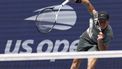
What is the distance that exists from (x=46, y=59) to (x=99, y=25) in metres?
0.83

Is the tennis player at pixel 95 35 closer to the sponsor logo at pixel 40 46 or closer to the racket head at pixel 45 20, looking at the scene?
the racket head at pixel 45 20

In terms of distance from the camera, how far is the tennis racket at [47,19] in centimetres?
1053

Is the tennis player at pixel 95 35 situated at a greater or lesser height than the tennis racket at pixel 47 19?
greater

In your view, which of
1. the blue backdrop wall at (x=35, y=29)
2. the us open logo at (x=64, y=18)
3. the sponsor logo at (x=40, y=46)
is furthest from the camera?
the us open logo at (x=64, y=18)

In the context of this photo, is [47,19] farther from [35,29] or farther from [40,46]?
[40,46]

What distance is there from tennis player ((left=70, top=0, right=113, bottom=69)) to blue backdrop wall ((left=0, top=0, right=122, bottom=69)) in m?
2.22

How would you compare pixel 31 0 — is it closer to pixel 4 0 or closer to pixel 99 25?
pixel 4 0

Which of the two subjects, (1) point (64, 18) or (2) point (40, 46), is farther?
(1) point (64, 18)

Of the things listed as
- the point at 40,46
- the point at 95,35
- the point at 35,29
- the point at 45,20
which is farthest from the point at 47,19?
the point at 95,35

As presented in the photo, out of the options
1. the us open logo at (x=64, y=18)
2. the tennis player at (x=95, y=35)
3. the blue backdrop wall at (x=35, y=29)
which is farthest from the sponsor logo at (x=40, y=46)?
the tennis player at (x=95, y=35)

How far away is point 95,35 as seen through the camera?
28.2 ft

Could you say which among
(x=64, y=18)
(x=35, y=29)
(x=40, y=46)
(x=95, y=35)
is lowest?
(x=40, y=46)

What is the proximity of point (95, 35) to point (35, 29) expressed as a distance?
307 cm

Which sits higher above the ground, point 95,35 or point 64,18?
point 95,35
